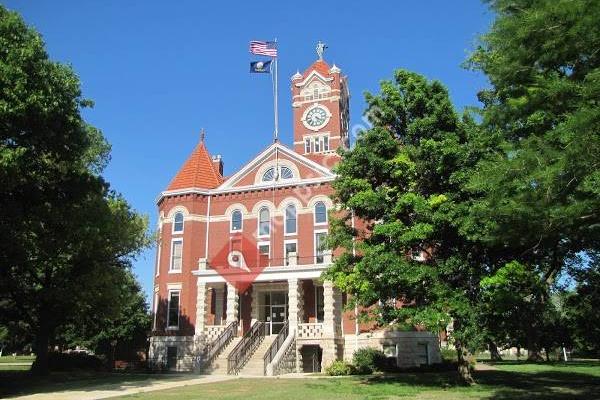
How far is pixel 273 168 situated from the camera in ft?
125

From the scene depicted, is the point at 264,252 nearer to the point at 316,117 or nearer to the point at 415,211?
the point at 316,117

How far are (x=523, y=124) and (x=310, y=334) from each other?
68.4 ft

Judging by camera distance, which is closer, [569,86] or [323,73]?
[569,86]

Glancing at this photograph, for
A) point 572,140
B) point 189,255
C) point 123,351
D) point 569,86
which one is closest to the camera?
point 572,140

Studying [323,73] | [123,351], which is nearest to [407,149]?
[323,73]

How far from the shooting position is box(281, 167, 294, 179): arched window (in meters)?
37.5

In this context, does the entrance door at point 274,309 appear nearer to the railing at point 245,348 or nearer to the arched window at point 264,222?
the railing at point 245,348

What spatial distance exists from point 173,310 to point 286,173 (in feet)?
40.1

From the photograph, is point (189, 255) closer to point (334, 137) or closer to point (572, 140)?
point (334, 137)

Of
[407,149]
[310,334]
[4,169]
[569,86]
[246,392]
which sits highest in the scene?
[407,149]

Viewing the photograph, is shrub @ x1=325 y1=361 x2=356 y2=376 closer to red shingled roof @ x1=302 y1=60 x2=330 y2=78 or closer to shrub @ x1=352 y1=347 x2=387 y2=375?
shrub @ x1=352 y1=347 x2=387 y2=375

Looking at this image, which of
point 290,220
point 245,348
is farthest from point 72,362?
point 290,220

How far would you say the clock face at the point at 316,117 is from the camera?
47.9 metres

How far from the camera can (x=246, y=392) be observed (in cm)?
1770
